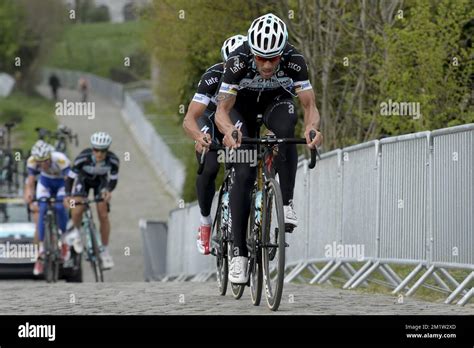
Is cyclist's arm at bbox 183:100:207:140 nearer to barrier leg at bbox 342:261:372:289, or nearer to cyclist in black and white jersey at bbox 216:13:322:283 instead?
cyclist in black and white jersey at bbox 216:13:322:283

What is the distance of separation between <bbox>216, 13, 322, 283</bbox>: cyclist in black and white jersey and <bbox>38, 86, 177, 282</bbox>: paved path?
67.4 feet

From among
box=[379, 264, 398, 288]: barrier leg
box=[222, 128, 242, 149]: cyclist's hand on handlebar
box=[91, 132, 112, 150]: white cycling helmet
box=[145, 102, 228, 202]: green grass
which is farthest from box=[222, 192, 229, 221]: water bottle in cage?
box=[145, 102, 228, 202]: green grass

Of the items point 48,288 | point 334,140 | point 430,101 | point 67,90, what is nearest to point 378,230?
point 48,288

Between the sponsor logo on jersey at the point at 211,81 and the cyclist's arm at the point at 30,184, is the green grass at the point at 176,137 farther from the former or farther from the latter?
the sponsor logo on jersey at the point at 211,81

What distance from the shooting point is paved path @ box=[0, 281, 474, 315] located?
10734mm

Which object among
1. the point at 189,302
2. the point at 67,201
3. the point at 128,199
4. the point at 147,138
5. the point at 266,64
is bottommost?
the point at 189,302

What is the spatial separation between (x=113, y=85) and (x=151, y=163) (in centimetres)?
3772

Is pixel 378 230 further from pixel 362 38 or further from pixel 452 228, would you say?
pixel 362 38

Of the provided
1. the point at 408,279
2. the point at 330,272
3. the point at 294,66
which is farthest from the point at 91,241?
the point at 294,66

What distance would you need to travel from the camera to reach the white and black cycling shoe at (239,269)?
11.0m

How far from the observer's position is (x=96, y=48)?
132 metres

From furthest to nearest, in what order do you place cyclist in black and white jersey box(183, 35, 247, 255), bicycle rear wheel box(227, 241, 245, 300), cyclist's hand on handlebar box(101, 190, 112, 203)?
1. cyclist's hand on handlebar box(101, 190, 112, 203)
2. bicycle rear wheel box(227, 241, 245, 300)
3. cyclist in black and white jersey box(183, 35, 247, 255)

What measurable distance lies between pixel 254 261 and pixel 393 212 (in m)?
3.47

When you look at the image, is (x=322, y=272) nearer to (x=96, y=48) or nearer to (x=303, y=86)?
(x=303, y=86)
